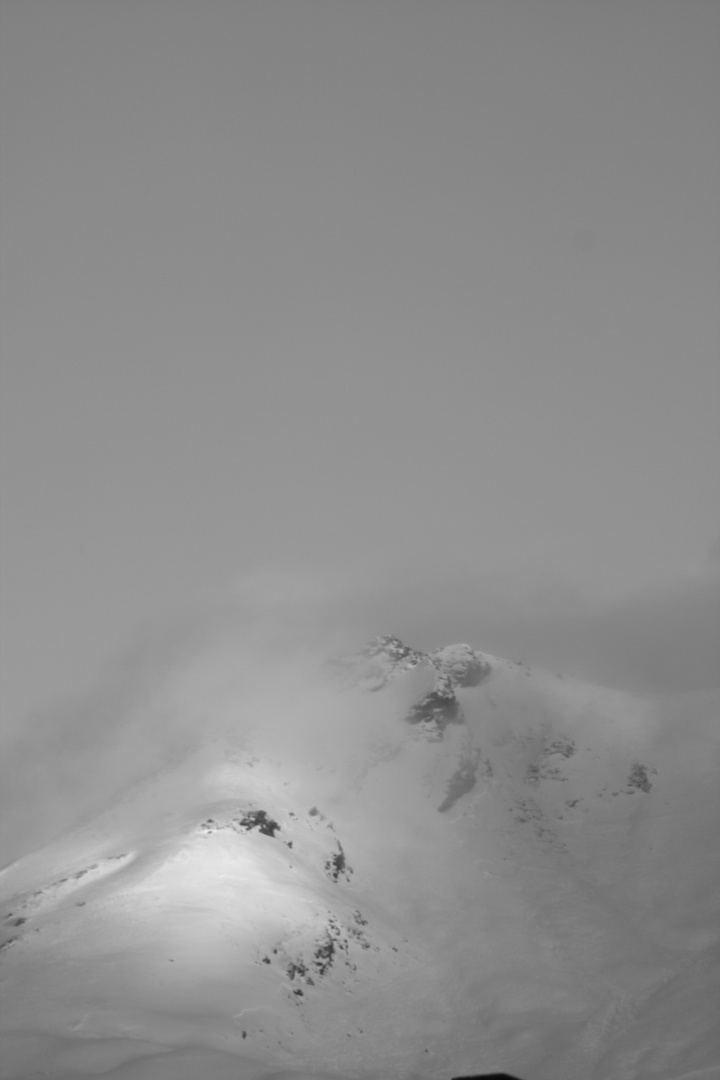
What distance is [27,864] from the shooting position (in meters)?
78.5

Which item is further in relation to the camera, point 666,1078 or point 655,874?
point 655,874

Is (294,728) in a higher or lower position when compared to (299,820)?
higher

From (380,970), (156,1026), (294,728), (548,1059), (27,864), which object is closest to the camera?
(156,1026)

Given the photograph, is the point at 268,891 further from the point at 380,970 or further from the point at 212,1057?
the point at 212,1057

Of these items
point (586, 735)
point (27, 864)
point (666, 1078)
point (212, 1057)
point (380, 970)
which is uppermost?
point (586, 735)

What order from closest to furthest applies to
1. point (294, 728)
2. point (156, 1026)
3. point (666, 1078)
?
point (156, 1026) < point (666, 1078) < point (294, 728)

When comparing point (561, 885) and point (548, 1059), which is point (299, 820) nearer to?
point (561, 885)

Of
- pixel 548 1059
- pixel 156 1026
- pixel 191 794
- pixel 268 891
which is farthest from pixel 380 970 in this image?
pixel 191 794

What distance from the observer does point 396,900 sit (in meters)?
75.6

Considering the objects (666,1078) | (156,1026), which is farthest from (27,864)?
(666,1078)

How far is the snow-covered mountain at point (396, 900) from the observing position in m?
43.6

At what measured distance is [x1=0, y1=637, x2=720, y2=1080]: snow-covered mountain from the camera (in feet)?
143

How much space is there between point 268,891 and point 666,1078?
30.4m

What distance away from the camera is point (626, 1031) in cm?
5197
